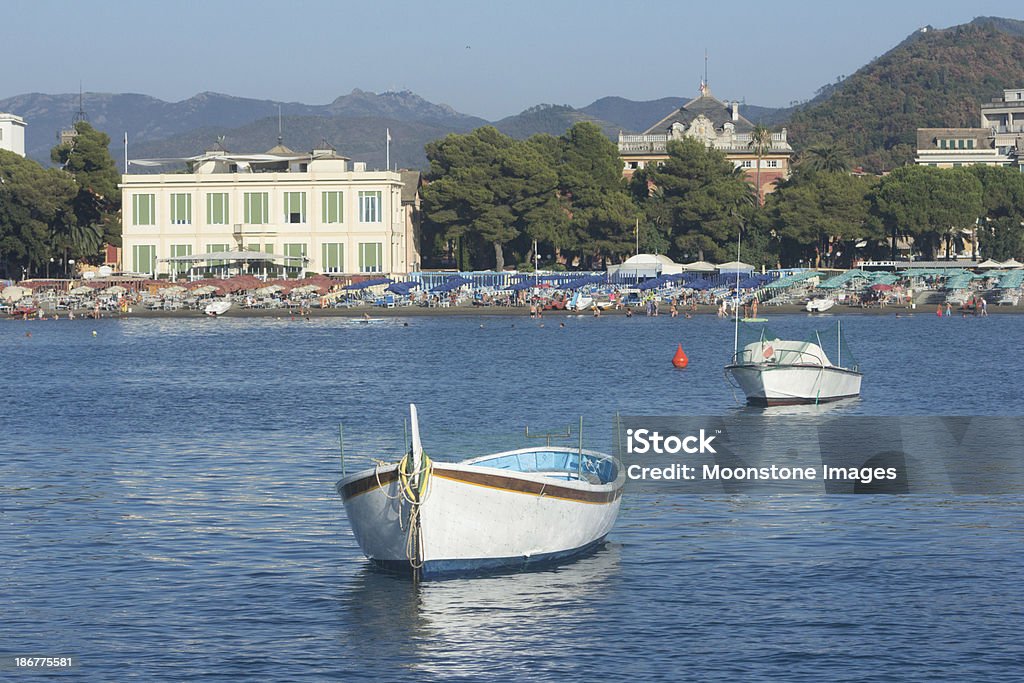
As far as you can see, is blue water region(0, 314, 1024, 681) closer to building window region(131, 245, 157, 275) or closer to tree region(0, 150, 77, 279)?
building window region(131, 245, 157, 275)

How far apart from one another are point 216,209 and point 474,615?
13341cm

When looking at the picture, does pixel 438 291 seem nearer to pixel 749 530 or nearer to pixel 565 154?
pixel 565 154

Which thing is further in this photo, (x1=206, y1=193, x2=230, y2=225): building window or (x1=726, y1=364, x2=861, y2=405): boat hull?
(x1=206, y1=193, x2=230, y2=225): building window

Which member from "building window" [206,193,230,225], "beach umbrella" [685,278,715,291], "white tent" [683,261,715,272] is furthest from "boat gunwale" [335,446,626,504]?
"building window" [206,193,230,225]

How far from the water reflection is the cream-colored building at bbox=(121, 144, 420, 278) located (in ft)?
406

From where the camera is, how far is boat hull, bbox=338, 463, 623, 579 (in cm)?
2736

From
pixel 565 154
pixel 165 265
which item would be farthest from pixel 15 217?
pixel 565 154

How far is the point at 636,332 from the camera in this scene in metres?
114

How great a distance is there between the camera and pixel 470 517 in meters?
27.8

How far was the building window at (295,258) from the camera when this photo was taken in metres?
151

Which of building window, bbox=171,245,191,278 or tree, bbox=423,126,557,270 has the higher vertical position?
tree, bbox=423,126,557,270

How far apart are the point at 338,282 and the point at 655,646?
12424 centimetres

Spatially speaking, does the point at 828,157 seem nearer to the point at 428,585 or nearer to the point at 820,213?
the point at 820,213

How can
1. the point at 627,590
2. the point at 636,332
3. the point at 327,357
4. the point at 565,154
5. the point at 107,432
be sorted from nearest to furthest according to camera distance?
the point at 627,590
the point at 107,432
the point at 327,357
the point at 636,332
the point at 565,154
